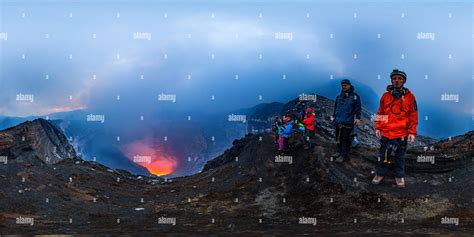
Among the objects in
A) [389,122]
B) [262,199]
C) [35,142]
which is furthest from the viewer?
[35,142]

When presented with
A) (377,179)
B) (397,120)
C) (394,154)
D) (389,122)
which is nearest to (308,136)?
(377,179)

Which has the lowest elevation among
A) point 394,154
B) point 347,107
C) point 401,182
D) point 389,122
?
point 401,182

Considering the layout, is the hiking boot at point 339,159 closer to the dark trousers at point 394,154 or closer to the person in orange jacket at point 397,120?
the dark trousers at point 394,154

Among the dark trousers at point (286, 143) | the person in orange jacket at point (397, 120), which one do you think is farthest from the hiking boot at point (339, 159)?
the dark trousers at point (286, 143)

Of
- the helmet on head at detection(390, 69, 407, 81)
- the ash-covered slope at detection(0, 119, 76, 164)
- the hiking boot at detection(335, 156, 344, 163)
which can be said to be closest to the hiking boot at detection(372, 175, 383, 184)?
the hiking boot at detection(335, 156, 344, 163)

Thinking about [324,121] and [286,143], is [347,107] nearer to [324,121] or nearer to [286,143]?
[286,143]

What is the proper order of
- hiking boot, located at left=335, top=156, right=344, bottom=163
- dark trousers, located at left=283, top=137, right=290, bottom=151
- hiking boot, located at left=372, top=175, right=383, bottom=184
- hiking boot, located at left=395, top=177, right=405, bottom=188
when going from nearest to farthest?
hiking boot, located at left=395, top=177, right=405, bottom=188
hiking boot, located at left=372, top=175, right=383, bottom=184
hiking boot, located at left=335, top=156, right=344, bottom=163
dark trousers, located at left=283, top=137, right=290, bottom=151

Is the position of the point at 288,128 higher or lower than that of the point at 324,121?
lower

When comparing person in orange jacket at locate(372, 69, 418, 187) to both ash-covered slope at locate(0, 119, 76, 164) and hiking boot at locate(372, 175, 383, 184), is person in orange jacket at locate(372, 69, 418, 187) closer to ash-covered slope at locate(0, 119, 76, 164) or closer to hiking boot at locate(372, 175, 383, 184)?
hiking boot at locate(372, 175, 383, 184)
